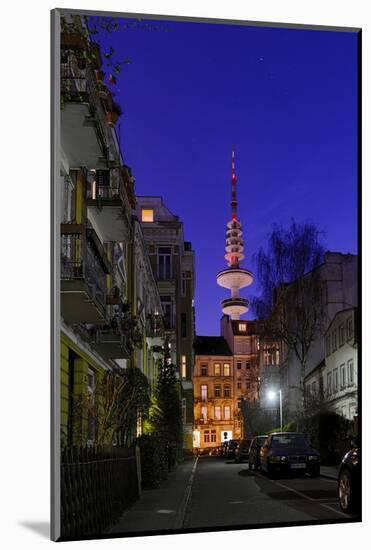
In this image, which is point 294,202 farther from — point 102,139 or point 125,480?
point 125,480

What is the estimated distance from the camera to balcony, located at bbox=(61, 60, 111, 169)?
9938 mm

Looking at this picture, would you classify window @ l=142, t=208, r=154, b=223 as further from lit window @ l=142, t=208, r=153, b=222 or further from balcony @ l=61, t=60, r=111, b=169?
balcony @ l=61, t=60, r=111, b=169

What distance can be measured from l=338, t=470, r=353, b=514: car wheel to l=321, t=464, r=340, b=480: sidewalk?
5.4 inches

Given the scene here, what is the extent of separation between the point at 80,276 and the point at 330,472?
3670 millimetres

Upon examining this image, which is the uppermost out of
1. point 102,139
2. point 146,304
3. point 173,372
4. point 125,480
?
point 102,139

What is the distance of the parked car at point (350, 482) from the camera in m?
10.5

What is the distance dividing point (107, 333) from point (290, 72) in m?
5.75

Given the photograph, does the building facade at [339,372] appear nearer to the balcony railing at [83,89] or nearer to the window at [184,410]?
the balcony railing at [83,89]

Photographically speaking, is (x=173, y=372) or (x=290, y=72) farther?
(x=173, y=372)

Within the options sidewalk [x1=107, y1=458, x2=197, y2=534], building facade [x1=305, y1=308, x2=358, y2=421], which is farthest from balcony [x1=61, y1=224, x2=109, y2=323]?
building facade [x1=305, y1=308, x2=358, y2=421]

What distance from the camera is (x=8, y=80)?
9.48m

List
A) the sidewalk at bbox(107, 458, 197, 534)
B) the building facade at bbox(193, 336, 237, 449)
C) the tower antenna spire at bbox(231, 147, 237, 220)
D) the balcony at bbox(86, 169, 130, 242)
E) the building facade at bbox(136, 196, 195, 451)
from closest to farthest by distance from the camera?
1. the sidewalk at bbox(107, 458, 197, 534)
2. the tower antenna spire at bbox(231, 147, 237, 220)
3. the building facade at bbox(136, 196, 195, 451)
4. the balcony at bbox(86, 169, 130, 242)
5. the building facade at bbox(193, 336, 237, 449)

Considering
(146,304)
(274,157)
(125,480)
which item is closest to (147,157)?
(274,157)

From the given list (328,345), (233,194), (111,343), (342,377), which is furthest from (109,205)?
(342,377)
